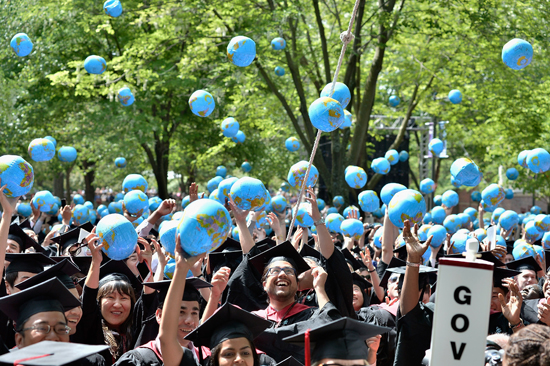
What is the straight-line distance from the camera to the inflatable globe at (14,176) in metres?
5.22

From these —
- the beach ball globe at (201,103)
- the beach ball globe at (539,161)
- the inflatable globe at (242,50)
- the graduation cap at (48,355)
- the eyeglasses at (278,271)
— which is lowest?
the graduation cap at (48,355)

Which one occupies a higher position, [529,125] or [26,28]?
[26,28]

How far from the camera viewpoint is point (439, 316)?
2.69 meters

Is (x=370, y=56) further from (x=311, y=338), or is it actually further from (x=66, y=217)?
(x=311, y=338)

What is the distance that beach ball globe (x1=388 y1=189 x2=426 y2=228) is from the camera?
5715mm

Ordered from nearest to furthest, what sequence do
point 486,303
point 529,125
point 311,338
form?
point 486,303 → point 311,338 → point 529,125

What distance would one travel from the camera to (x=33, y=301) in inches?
151

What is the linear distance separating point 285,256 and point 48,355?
2593 mm

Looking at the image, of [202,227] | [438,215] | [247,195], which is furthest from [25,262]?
[438,215]


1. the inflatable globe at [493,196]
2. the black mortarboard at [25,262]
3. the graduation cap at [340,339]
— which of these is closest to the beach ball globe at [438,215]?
the inflatable globe at [493,196]

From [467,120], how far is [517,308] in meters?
15.5

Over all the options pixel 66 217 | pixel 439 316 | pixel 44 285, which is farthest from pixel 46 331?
A: pixel 66 217

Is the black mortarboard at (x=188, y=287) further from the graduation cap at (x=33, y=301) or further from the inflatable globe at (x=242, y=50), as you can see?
the inflatable globe at (x=242, y=50)

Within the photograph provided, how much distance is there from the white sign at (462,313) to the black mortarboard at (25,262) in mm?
3773
